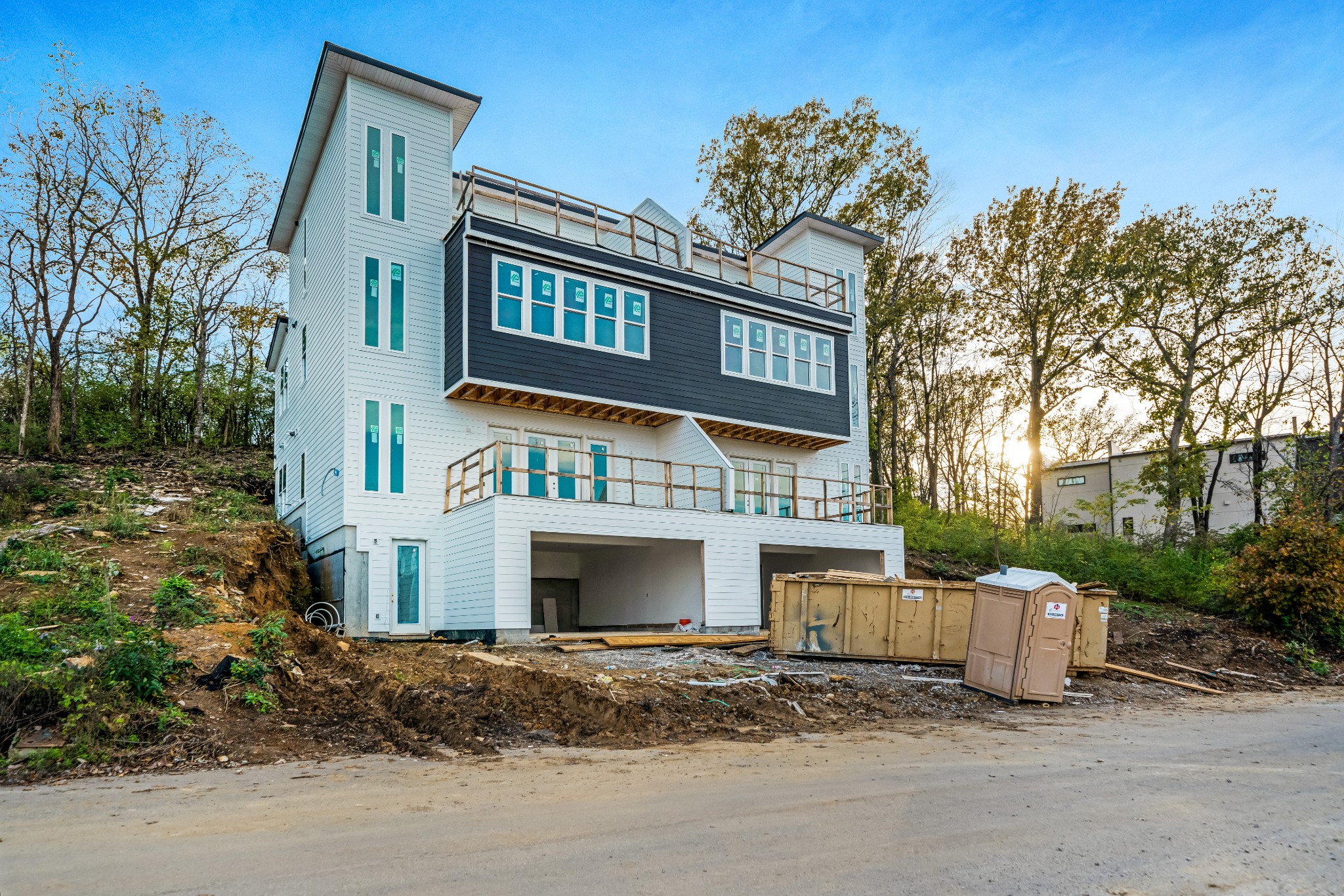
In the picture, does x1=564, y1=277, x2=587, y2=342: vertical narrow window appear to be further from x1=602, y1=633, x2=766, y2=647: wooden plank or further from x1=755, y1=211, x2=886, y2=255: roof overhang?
x1=755, y1=211, x2=886, y2=255: roof overhang

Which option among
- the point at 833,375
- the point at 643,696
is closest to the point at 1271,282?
the point at 833,375

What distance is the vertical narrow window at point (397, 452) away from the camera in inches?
744

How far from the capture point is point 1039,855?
213 inches

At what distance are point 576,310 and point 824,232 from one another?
1081cm

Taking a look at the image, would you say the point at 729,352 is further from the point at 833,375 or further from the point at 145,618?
the point at 145,618

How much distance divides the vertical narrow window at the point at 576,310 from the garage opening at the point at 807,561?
22.3 feet

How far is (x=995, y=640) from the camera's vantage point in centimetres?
1316

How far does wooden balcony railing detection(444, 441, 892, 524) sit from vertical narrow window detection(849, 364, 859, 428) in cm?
273

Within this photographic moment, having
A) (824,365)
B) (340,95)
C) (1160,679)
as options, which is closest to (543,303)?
(340,95)

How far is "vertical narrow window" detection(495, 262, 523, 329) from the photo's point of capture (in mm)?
19422

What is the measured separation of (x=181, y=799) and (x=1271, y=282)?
37.9 m

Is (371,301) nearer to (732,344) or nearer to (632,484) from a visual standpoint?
(632,484)

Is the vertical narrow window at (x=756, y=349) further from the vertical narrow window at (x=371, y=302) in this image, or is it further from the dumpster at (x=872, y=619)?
the vertical narrow window at (x=371, y=302)

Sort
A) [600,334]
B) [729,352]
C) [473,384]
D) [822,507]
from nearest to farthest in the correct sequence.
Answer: [473,384] → [600,334] → [729,352] → [822,507]
